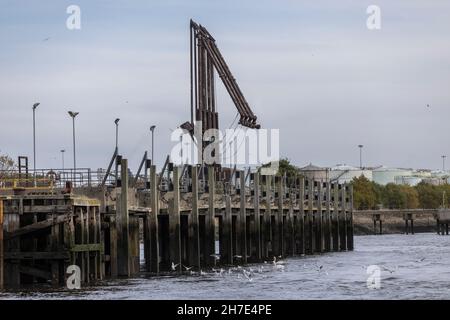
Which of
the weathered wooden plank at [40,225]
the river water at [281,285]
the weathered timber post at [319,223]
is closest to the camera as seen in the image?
the river water at [281,285]

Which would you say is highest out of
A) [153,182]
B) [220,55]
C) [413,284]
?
[220,55]

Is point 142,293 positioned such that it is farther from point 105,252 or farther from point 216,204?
point 216,204

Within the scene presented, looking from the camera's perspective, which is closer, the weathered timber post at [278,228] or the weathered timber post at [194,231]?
the weathered timber post at [194,231]

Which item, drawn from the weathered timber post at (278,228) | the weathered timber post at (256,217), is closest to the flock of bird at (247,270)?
the weathered timber post at (256,217)

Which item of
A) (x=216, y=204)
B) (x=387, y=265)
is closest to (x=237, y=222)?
(x=216, y=204)

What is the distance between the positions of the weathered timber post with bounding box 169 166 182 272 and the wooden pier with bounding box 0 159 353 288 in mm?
53

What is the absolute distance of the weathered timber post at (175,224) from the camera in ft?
241

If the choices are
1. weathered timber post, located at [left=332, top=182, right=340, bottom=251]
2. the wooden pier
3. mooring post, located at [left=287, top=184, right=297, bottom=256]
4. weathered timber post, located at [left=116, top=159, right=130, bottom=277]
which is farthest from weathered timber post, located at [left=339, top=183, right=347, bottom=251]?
weathered timber post, located at [left=116, top=159, right=130, bottom=277]

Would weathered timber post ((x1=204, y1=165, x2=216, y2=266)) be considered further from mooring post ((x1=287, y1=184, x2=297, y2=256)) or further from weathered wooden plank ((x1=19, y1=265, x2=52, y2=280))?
mooring post ((x1=287, y1=184, x2=297, y2=256))

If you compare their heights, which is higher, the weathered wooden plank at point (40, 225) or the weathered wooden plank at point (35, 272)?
the weathered wooden plank at point (40, 225)

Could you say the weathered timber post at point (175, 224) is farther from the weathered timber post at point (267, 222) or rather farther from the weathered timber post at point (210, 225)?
the weathered timber post at point (267, 222)

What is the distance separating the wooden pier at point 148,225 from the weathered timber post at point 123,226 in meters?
0.05
